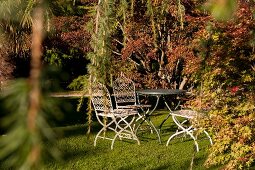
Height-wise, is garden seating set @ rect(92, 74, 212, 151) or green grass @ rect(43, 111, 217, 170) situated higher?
garden seating set @ rect(92, 74, 212, 151)

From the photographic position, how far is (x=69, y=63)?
17250 mm

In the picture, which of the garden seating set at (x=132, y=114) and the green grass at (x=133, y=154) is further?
the garden seating set at (x=132, y=114)

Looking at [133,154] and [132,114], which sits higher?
[132,114]

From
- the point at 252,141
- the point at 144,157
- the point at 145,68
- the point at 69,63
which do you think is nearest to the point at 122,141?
the point at 144,157

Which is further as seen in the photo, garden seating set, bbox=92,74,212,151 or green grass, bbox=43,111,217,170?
garden seating set, bbox=92,74,212,151

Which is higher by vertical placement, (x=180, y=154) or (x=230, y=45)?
(x=230, y=45)

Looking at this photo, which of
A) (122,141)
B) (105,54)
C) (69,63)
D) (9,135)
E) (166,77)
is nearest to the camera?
(9,135)

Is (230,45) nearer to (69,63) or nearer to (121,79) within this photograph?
(121,79)

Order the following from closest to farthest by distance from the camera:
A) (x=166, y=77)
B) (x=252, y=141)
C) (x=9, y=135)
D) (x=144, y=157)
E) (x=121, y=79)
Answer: (x=9, y=135)
(x=252, y=141)
(x=144, y=157)
(x=121, y=79)
(x=166, y=77)

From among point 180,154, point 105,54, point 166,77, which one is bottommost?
point 180,154

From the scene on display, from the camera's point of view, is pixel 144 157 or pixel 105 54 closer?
pixel 105 54

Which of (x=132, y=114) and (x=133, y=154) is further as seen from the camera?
(x=132, y=114)

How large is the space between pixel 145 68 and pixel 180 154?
576 centimetres

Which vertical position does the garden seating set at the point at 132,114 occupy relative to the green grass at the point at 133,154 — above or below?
above
